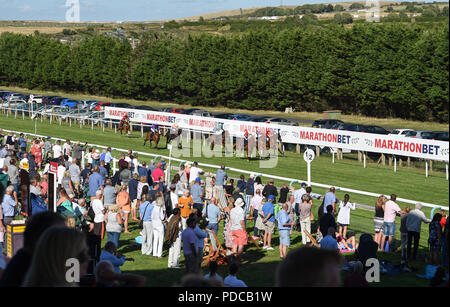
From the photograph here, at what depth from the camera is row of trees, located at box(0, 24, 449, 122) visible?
154ft

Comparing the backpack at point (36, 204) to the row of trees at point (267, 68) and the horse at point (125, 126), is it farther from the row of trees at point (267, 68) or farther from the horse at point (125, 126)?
the row of trees at point (267, 68)

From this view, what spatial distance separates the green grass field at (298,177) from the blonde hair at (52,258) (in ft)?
26.4

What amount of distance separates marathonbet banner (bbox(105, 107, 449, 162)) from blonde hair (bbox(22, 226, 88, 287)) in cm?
2059

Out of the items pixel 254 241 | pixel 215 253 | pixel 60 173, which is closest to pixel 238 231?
pixel 215 253

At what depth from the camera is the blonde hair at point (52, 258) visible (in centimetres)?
332

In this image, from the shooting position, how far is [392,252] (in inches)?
552

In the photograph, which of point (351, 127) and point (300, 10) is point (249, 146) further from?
point (300, 10)

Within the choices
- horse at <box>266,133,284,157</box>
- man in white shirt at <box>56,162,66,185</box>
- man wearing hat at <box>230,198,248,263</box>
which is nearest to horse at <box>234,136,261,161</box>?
horse at <box>266,133,284,157</box>

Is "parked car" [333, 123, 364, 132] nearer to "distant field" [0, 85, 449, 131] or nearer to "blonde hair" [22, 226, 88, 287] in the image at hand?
"distant field" [0, 85, 449, 131]

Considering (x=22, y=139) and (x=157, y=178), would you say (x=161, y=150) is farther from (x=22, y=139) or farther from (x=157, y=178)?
(x=157, y=178)

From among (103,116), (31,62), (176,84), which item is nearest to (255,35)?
(176,84)

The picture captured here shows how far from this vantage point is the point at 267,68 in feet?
189

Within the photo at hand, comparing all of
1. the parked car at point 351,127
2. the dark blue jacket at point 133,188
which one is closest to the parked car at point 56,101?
the parked car at point 351,127

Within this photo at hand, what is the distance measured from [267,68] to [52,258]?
5509 centimetres
